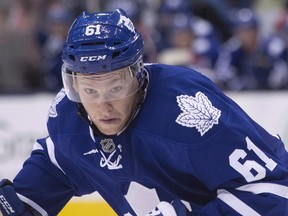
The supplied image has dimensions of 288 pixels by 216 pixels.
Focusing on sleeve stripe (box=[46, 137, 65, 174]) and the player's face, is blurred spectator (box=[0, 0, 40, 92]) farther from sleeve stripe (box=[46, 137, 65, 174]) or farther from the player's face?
the player's face

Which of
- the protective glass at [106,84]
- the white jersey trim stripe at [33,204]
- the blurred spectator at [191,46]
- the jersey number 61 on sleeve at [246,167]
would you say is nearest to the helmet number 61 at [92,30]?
the protective glass at [106,84]

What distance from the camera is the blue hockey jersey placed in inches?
102

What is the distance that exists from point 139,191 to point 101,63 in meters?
0.48

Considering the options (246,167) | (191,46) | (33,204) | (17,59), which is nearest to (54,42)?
(17,59)

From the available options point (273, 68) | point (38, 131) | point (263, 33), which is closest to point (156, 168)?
point (38, 131)

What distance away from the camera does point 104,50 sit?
103 inches

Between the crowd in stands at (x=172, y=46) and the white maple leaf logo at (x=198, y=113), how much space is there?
3250mm

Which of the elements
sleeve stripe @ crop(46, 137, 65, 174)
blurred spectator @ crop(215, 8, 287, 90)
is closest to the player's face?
sleeve stripe @ crop(46, 137, 65, 174)

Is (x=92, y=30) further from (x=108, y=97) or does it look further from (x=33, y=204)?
(x=33, y=204)

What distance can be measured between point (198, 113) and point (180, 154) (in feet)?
0.43

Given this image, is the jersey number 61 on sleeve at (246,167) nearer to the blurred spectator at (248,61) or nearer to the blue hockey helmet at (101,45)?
the blue hockey helmet at (101,45)

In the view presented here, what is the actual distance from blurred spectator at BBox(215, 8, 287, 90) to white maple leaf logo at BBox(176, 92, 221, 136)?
3.57 m

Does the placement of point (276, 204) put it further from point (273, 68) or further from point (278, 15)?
point (278, 15)

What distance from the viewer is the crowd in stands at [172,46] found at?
21.0ft
